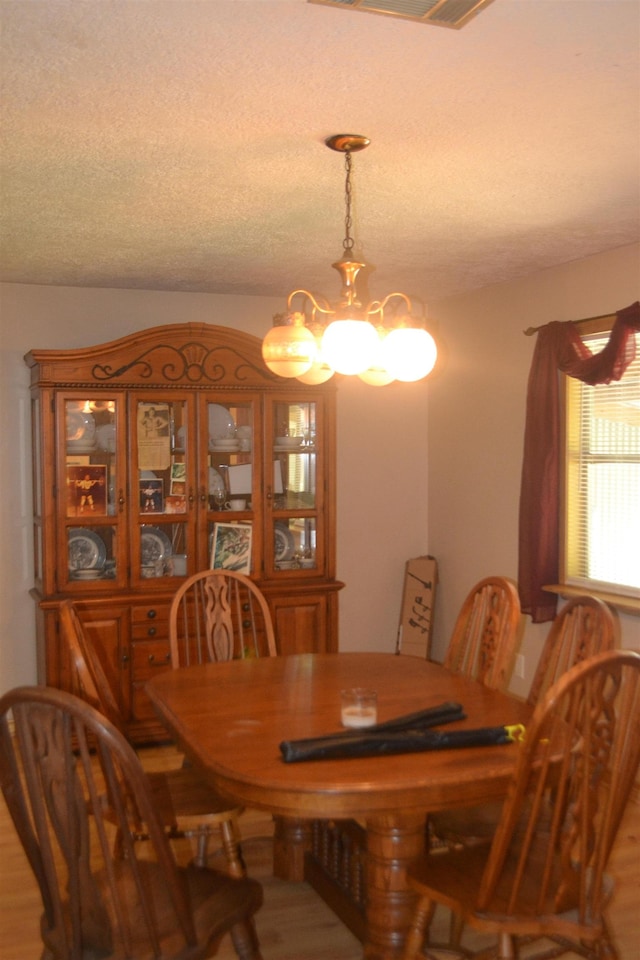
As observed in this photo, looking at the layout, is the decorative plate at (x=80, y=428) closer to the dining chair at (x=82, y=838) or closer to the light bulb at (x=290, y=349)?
the light bulb at (x=290, y=349)

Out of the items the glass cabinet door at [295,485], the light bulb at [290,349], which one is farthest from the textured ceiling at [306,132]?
the glass cabinet door at [295,485]

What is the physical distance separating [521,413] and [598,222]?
1.29 meters

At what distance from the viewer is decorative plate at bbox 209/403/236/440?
4543 mm

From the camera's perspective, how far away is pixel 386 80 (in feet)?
7.09

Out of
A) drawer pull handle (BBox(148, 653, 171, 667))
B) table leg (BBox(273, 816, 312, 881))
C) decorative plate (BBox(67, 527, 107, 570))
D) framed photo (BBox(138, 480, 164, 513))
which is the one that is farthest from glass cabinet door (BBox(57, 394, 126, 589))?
table leg (BBox(273, 816, 312, 881))

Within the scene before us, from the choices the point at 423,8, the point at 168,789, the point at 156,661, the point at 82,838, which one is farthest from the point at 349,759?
the point at 156,661

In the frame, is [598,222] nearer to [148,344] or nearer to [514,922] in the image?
[148,344]

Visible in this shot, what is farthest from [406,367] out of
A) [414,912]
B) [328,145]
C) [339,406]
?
[339,406]

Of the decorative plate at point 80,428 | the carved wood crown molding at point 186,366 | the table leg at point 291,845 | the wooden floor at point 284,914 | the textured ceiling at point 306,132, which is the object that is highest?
the textured ceiling at point 306,132

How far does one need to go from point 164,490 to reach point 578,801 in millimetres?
2959

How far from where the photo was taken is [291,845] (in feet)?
9.80

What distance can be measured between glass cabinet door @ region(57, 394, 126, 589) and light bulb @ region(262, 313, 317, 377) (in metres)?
1.90

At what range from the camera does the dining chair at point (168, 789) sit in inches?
92.1

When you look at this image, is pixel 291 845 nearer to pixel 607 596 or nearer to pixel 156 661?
pixel 156 661
